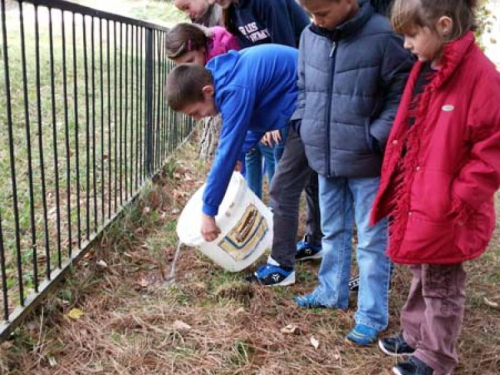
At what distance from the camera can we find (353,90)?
211 cm

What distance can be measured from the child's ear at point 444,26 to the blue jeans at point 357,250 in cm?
70

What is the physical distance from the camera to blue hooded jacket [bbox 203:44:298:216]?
240 centimetres

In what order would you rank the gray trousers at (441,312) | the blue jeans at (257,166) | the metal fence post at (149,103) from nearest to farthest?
the gray trousers at (441,312), the blue jeans at (257,166), the metal fence post at (149,103)

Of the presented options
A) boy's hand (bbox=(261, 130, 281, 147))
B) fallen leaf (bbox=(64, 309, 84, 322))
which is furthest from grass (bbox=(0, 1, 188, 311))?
boy's hand (bbox=(261, 130, 281, 147))

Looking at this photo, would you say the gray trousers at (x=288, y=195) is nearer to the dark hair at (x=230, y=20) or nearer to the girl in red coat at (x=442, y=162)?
the girl in red coat at (x=442, y=162)

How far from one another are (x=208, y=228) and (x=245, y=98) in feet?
2.12

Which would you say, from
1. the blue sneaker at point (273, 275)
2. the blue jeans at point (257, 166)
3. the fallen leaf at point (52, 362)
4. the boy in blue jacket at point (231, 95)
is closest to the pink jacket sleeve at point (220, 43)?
the boy in blue jacket at point (231, 95)

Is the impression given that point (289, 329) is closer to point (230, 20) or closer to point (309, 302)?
point (309, 302)

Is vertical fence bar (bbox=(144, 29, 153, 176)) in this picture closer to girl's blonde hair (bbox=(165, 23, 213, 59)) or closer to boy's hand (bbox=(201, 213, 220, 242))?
girl's blonde hair (bbox=(165, 23, 213, 59))

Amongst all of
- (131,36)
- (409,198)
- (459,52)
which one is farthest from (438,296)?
(131,36)

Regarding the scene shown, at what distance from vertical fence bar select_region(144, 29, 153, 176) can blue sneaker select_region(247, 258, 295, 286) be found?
5.32 feet

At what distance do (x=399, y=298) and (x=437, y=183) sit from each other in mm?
1258

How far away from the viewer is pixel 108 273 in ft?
9.62

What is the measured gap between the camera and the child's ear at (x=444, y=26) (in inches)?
67.7
